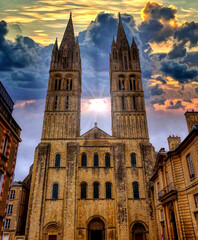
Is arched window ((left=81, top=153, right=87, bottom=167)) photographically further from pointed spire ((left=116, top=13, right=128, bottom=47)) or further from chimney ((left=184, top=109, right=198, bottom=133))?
pointed spire ((left=116, top=13, right=128, bottom=47))

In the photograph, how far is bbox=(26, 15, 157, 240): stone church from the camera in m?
26.8

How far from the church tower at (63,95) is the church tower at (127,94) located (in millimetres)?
6006

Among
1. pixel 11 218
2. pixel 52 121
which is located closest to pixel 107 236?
pixel 11 218

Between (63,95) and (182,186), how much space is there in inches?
934

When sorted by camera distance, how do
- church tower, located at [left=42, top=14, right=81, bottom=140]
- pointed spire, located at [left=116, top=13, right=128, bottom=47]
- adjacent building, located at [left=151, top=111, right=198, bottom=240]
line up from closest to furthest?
adjacent building, located at [left=151, top=111, right=198, bottom=240]
church tower, located at [left=42, top=14, right=81, bottom=140]
pointed spire, located at [left=116, top=13, right=128, bottom=47]

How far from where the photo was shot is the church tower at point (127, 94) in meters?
33.0

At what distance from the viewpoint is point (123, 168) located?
29.5 m

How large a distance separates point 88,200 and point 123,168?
19.8 feet

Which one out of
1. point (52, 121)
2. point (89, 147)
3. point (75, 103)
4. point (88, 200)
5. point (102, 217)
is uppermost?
point (75, 103)

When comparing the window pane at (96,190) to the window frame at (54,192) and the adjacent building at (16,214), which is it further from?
the adjacent building at (16,214)

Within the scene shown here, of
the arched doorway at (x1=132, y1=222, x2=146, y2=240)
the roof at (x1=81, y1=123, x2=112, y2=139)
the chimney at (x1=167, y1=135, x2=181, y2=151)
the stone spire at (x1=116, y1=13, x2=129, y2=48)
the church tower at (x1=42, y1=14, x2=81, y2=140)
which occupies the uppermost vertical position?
the stone spire at (x1=116, y1=13, x2=129, y2=48)

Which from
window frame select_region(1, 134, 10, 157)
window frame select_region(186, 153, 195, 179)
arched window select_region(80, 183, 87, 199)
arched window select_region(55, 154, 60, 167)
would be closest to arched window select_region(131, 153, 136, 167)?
arched window select_region(80, 183, 87, 199)

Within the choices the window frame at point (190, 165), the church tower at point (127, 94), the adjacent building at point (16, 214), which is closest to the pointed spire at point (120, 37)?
the church tower at point (127, 94)

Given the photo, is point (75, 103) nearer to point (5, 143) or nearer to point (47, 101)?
point (47, 101)
